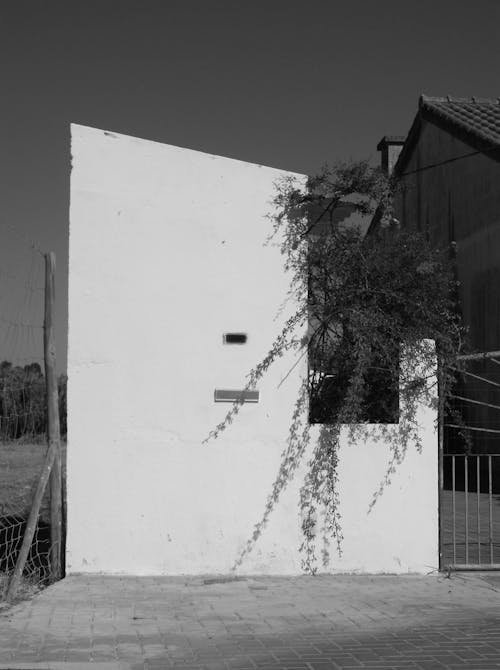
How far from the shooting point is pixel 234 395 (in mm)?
9391

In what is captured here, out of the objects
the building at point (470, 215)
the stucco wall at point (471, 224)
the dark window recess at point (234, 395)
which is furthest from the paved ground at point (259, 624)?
the stucco wall at point (471, 224)

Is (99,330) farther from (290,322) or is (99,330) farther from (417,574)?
(417,574)

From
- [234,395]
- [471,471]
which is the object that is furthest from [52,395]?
[471,471]

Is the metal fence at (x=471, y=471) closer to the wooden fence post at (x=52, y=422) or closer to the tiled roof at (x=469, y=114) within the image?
the wooden fence post at (x=52, y=422)

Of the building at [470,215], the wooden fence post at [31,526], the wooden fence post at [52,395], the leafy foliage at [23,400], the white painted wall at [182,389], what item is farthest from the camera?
the building at [470,215]

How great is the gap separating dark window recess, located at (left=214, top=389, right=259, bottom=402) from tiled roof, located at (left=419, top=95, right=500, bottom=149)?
1368cm

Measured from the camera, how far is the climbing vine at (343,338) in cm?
936

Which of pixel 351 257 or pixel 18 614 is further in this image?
pixel 351 257

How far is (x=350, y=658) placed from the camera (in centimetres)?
633

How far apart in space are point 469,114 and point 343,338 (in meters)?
16.1

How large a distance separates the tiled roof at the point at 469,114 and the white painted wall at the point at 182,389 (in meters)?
13.3

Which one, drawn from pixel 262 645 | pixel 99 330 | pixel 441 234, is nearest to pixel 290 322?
pixel 99 330

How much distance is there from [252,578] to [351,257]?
351cm

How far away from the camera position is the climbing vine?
9.36 m
